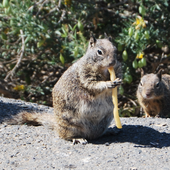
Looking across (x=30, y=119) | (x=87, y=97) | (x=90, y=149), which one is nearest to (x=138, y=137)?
(x=90, y=149)

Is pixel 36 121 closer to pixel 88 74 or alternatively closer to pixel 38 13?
pixel 88 74

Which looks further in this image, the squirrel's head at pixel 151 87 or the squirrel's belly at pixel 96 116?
the squirrel's head at pixel 151 87

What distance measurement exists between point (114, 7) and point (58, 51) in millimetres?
2105

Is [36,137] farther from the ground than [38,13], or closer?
closer

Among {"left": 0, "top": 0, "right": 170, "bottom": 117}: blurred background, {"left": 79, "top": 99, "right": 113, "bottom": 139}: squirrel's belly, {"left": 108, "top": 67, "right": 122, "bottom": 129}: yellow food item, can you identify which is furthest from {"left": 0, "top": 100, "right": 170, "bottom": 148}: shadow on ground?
{"left": 0, "top": 0, "right": 170, "bottom": 117}: blurred background

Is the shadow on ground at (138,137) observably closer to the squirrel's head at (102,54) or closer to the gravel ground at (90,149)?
the gravel ground at (90,149)

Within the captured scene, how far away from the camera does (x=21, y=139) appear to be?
15.8 feet

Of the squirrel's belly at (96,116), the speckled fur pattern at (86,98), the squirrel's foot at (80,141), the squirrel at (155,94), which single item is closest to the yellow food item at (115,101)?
the speckled fur pattern at (86,98)

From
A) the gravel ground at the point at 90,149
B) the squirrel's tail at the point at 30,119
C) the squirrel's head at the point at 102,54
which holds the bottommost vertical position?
the gravel ground at the point at 90,149

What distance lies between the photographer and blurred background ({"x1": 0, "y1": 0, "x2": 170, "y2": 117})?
7.08 meters

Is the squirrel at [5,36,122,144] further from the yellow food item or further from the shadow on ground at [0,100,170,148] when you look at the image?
the shadow on ground at [0,100,170,148]

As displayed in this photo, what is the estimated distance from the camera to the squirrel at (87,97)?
15.0 ft

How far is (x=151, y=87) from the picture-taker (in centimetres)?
669

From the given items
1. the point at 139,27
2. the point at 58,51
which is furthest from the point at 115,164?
the point at 58,51
